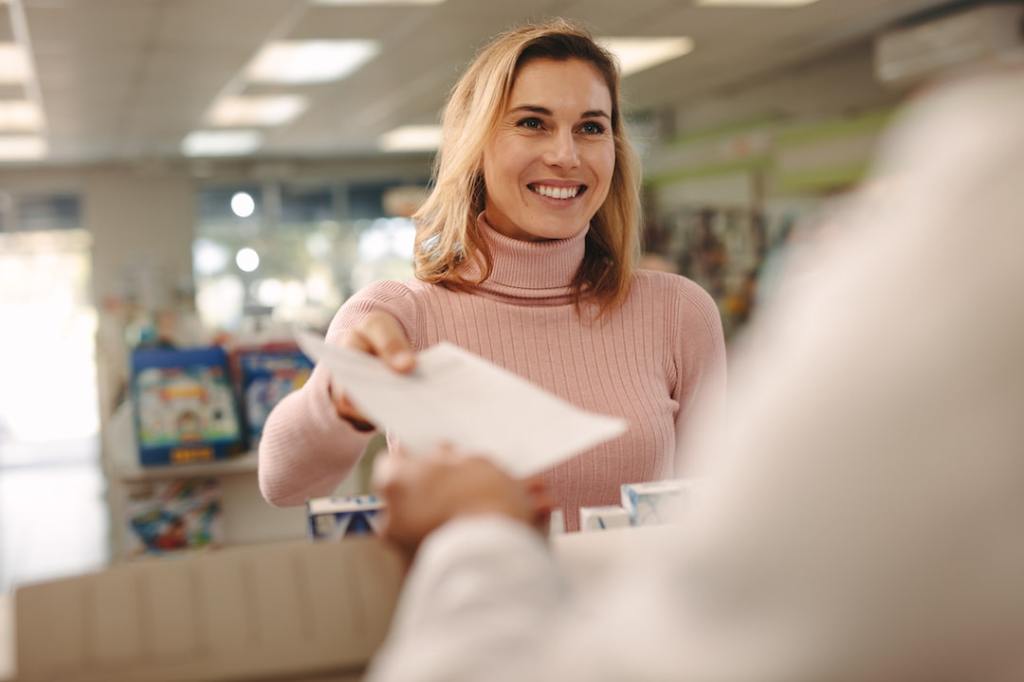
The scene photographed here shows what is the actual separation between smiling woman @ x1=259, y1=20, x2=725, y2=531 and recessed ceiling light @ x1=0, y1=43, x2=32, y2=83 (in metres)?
5.95

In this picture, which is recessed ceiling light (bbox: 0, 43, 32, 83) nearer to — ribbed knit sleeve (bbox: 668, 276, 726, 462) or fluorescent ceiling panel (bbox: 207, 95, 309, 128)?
fluorescent ceiling panel (bbox: 207, 95, 309, 128)

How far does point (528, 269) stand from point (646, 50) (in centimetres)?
671

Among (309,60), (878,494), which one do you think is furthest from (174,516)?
(309,60)

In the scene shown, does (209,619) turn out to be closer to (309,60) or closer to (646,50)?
(309,60)

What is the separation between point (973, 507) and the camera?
0.54 meters

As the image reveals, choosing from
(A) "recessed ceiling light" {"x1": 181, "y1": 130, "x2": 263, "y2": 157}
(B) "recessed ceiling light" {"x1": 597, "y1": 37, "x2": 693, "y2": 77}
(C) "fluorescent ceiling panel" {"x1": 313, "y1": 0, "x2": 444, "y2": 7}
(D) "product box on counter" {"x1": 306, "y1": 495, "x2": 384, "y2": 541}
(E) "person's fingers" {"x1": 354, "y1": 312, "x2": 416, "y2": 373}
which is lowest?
(D) "product box on counter" {"x1": 306, "y1": 495, "x2": 384, "y2": 541}

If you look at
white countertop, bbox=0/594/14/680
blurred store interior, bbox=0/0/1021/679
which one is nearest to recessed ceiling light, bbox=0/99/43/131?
blurred store interior, bbox=0/0/1021/679

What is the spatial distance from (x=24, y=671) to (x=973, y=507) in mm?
642

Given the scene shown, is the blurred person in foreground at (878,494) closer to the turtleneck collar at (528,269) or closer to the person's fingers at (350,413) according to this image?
the person's fingers at (350,413)

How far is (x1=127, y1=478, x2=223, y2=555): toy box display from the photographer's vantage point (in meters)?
3.71

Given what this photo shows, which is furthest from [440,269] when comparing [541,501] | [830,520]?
[830,520]

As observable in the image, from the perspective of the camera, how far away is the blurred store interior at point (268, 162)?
5934 mm

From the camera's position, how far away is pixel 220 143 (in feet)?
41.6

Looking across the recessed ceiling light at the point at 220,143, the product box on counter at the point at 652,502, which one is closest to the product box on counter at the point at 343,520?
the product box on counter at the point at 652,502
